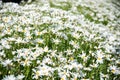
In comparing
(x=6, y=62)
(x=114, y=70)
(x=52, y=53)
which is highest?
(x=6, y=62)

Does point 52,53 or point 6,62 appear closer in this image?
point 6,62

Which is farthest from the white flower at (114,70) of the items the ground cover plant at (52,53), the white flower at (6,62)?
the white flower at (6,62)

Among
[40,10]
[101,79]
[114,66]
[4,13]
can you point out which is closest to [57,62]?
[101,79]

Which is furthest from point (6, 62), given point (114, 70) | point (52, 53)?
point (114, 70)

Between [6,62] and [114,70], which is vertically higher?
[6,62]

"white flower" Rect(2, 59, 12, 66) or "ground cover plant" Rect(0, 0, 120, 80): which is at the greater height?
"white flower" Rect(2, 59, 12, 66)

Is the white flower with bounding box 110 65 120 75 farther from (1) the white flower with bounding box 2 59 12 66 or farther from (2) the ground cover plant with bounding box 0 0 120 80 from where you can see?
(1) the white flower with bounding box 2 59 12 66

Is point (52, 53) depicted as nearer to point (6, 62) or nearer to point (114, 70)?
point (6, 62)

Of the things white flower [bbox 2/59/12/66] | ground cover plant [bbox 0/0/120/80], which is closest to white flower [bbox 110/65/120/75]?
ground cover plant [bbox 0/0/120/80]

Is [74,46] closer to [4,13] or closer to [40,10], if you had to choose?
[4,13]

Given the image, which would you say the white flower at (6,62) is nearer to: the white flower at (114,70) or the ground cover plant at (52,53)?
the ground cover plant at (52,53)

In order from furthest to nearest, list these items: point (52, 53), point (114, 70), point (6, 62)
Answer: point (114, 70) < point (52, 53) < point (6, 62)
